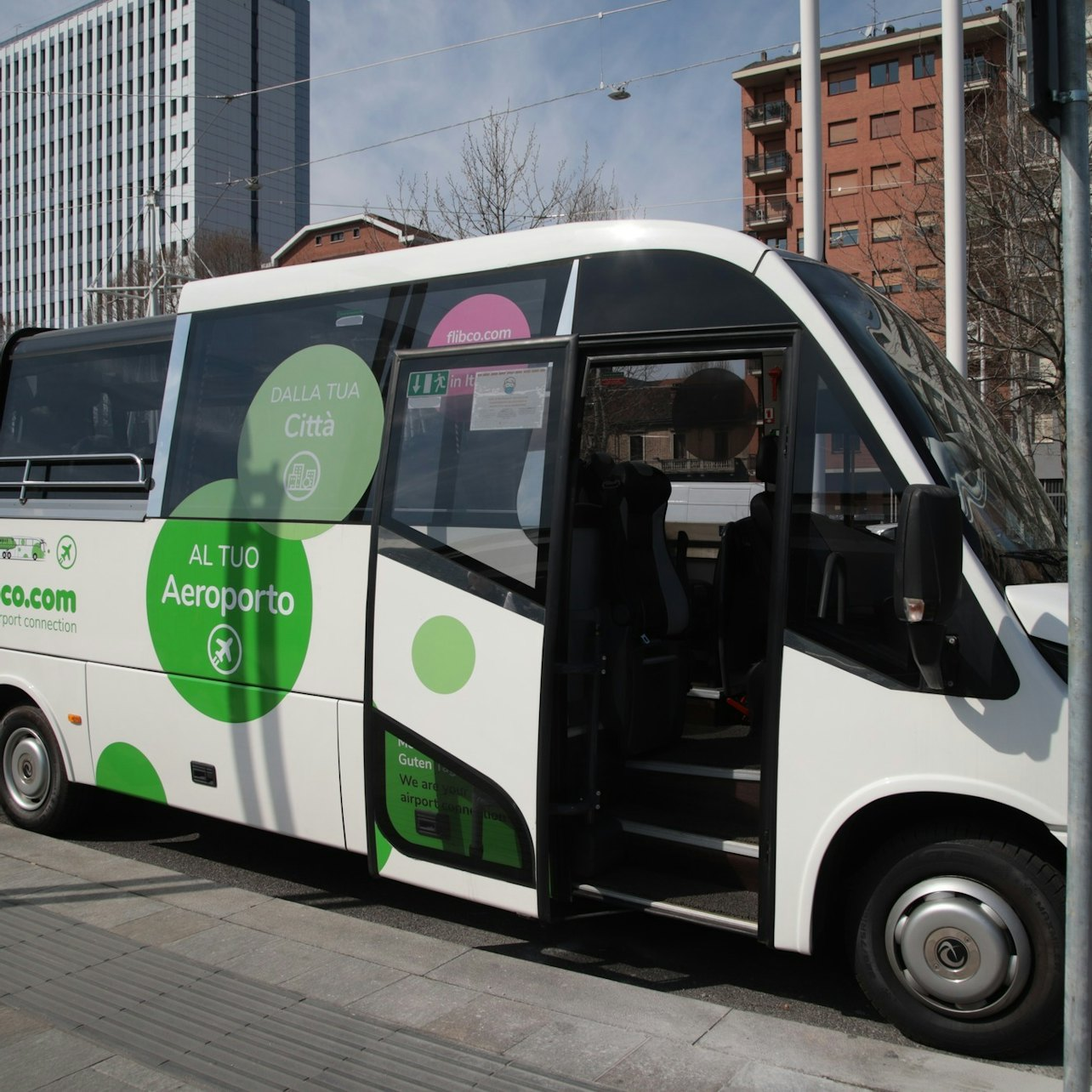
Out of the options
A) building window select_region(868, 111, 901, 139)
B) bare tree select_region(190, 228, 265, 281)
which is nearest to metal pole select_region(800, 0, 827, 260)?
bare tree select_region(190, 228, 265, 281)

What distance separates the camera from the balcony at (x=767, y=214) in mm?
64625

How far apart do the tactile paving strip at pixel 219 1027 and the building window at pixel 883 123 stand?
5615cm

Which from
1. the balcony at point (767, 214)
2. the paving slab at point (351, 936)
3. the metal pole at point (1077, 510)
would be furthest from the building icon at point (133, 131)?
the metal pole at point (1077, 510)

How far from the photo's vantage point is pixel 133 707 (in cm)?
639

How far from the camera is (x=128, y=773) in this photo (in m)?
6.46

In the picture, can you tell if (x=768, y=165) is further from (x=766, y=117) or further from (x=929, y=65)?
(x=929, y=65)

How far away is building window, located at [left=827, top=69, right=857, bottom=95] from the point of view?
57.6m

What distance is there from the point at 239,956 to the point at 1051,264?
17.6 m

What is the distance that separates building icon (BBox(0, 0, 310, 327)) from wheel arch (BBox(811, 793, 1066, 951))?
106m

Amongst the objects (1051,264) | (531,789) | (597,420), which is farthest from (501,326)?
(1051,264)

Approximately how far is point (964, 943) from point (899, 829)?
462 millimetres

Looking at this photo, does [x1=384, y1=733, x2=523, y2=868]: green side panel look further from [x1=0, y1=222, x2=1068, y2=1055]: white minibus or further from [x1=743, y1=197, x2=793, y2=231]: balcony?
[x1=743, y1=197, x2=793, y2=231]: balcony

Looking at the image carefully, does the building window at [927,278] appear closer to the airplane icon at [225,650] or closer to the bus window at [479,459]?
the bus window at [479,459]

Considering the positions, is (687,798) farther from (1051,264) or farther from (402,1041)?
(1051,264)
